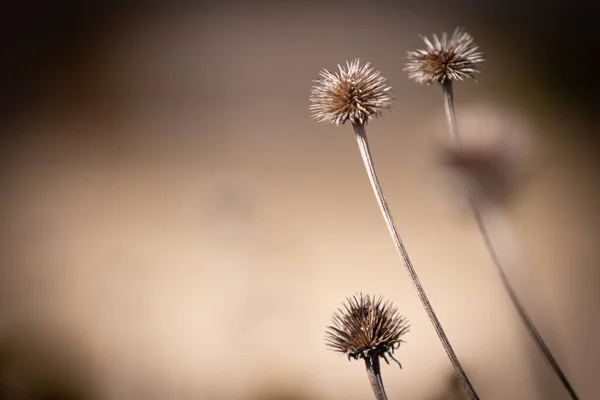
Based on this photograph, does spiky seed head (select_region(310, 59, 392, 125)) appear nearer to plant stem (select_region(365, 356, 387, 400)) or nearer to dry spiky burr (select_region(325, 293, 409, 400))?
dry spiky burr (select_region(325, 293, 409, 400))

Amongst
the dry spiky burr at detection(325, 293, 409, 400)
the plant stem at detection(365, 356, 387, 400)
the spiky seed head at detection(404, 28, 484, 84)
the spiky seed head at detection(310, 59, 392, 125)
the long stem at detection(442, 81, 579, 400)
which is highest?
the spiky seed head at detection(404, 28, 484, 84)

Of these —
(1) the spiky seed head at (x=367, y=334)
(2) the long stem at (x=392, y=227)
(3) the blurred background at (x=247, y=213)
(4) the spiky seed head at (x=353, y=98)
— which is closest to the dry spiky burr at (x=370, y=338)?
(1) the spiky seed head at (x=367, y=334)

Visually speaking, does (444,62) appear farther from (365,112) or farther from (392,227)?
(392,227)

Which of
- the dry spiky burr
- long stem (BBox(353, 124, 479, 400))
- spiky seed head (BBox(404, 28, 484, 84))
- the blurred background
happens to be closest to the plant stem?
the dry spiky burr

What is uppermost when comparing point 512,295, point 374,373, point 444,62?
point 444,62

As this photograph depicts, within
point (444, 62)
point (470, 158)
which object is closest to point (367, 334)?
point (470, 158)

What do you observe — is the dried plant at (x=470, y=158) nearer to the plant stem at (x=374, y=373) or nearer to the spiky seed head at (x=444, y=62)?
the spiky seed head at (x=444, y=62)

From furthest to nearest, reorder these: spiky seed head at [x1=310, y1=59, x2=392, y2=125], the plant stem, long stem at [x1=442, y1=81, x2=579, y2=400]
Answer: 1. long stem at [x1=442, y1=81, x2=579, y2=400]
2. spiky seed head at [x1=310, y1=59, x2=392, y2=125]
3. the plant stem

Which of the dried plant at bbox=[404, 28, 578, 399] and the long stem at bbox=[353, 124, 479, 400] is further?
the dried plant at bbox=[404, 28, 578, 399]
